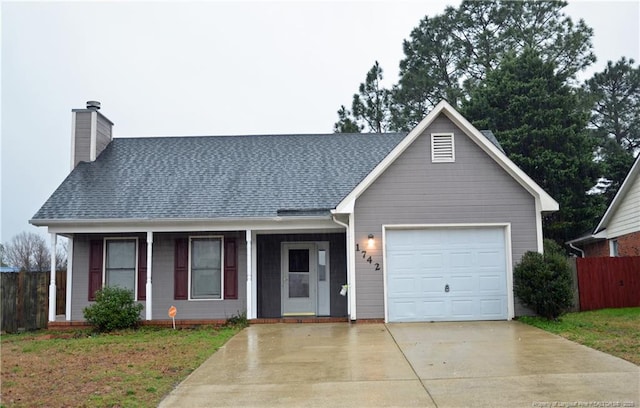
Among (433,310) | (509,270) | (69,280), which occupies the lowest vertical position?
(433,310)

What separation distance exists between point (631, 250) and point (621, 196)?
5.71 ft

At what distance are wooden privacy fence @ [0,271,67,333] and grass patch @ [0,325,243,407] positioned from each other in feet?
3.72

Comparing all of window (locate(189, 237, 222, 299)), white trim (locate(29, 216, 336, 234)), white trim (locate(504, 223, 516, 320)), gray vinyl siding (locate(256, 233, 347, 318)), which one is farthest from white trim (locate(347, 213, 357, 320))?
window (locate(189, 237, 222, 299))

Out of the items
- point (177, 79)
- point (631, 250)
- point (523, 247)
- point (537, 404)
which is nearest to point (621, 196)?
point (631, 250)

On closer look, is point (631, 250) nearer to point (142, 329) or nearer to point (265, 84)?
point (142, 329)

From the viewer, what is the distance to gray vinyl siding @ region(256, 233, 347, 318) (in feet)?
52.9

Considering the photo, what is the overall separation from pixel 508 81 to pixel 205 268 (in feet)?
62.4

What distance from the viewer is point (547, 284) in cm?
1284

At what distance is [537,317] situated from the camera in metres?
13.4

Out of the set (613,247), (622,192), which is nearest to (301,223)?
(622,192)

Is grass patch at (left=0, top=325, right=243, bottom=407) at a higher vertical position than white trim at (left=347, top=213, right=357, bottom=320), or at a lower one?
lower

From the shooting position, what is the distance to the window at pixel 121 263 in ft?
51.5

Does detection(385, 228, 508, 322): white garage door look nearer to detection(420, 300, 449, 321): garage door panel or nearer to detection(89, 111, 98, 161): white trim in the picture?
detection(420, 300, 449, 321): garage door panel

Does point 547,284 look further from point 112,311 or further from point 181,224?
point 112,311
